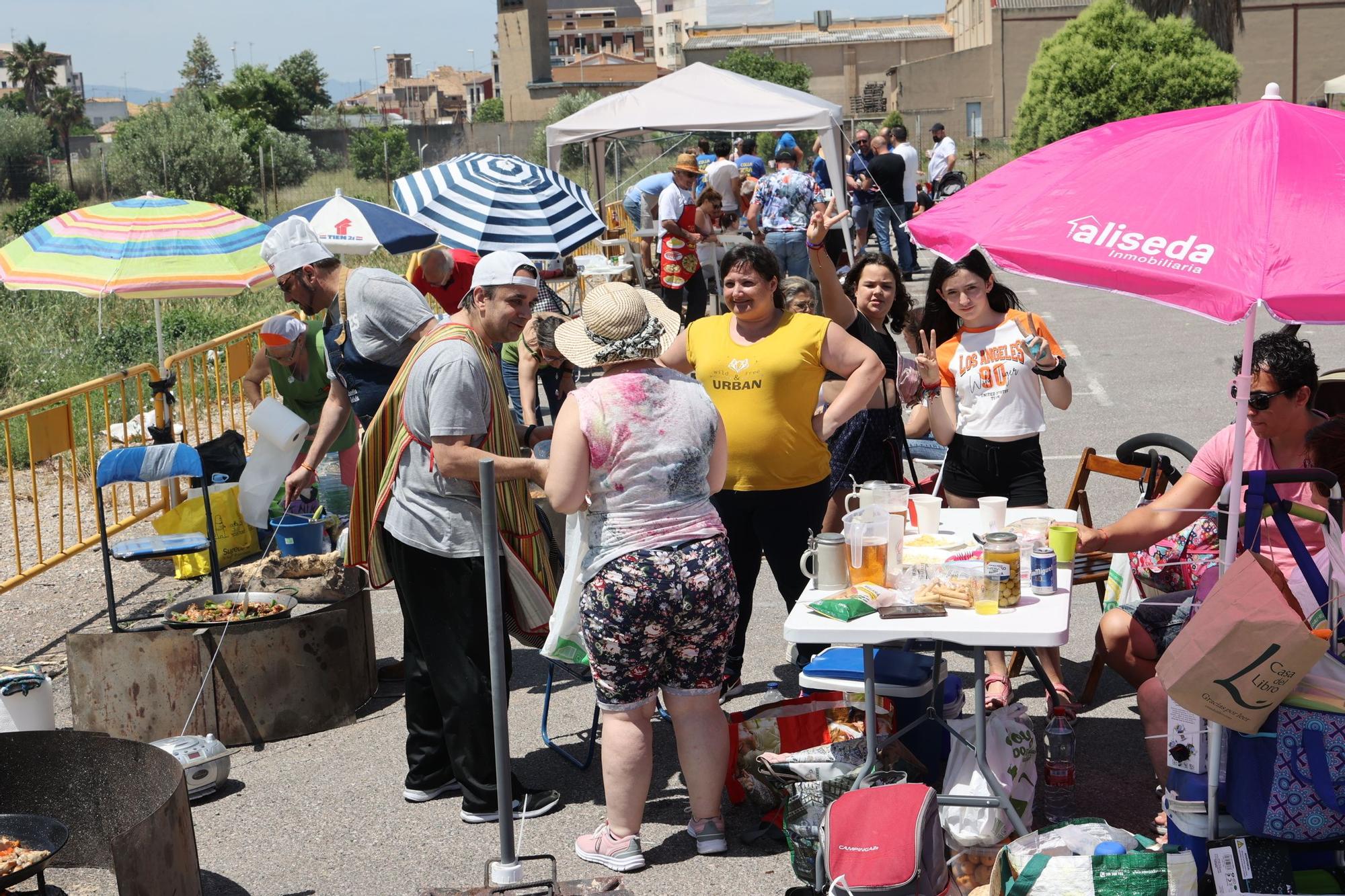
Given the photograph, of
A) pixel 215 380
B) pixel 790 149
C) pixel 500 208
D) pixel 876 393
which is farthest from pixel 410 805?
pixel 790 149

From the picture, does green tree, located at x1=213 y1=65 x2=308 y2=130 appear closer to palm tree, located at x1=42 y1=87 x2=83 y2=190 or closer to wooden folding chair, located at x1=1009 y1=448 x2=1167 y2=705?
palm tree, located at x1=42 y1=87 x2=83 y2=190

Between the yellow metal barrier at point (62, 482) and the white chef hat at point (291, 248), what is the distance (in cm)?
160

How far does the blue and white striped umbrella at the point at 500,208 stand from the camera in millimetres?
9398

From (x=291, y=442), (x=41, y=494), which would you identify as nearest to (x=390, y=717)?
(x=291, y=442)

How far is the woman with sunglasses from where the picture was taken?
657cm

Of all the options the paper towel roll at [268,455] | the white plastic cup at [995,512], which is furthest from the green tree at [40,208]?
the white plastic cup at [995,512]

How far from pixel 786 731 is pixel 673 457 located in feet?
3.87

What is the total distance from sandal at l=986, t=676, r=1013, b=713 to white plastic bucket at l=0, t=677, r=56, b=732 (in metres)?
3.57

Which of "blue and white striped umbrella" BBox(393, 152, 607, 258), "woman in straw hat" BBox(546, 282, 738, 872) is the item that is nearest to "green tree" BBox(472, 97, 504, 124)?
"blue and white striped umbrella" BBox(393, 152, 607, 258)

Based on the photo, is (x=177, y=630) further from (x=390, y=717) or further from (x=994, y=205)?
(x=994, y=205)

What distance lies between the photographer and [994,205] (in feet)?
12.6

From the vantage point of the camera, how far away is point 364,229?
31.4ft

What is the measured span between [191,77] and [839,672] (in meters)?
139

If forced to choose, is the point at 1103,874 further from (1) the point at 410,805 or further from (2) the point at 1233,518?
(1) the point at 410,805
